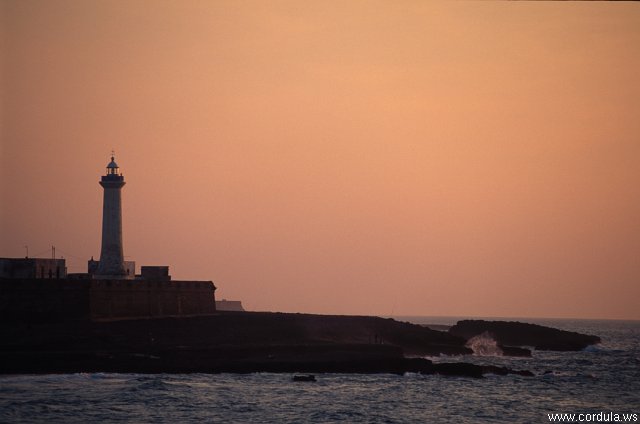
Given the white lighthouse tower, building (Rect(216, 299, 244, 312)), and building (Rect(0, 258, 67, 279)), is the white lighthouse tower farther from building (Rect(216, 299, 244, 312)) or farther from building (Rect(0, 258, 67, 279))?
building (Rect(216, 299, 244, 312))

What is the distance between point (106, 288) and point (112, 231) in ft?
25.6

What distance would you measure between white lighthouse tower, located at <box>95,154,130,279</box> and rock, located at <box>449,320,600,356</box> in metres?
42.9

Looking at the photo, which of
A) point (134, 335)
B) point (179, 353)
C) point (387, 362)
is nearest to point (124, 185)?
point (134, 335)

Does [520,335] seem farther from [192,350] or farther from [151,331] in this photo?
[192,350]

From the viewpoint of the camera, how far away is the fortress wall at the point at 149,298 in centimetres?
6154

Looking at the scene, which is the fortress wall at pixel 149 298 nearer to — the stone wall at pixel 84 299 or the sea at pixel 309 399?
the stone wall at pixel 84 299

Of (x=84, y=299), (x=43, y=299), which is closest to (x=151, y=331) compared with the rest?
(x=84, y=299)

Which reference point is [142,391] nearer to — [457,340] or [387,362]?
[387,362]

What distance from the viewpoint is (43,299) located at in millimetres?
59125

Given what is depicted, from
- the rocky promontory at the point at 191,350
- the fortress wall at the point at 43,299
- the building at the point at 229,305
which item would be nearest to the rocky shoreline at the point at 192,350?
the rocky promontory at the point at 191,350

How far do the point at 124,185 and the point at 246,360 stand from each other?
20181 mm

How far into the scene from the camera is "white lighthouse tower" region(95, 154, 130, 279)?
69.2 meters

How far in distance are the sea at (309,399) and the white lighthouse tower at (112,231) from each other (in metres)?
19.0

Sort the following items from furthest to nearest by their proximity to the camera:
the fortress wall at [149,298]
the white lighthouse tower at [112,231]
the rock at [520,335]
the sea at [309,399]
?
the rock at [520,335], the white lighthouse tower at [112,231], the fortress wall at [149,298], the sea at [309,399]
